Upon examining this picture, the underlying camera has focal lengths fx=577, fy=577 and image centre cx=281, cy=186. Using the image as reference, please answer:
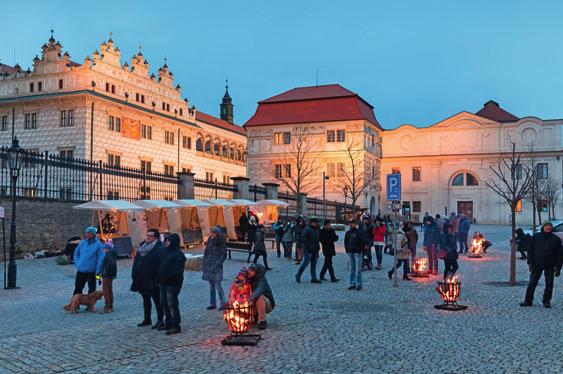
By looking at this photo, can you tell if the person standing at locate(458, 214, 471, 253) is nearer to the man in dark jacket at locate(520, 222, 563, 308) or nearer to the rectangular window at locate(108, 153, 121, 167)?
the man in dark jacket at locate(520, 222, 563, 308)

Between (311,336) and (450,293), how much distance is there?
3.69m

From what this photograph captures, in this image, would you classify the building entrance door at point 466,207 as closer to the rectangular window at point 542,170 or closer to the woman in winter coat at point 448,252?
the rectangular window at point 542,170

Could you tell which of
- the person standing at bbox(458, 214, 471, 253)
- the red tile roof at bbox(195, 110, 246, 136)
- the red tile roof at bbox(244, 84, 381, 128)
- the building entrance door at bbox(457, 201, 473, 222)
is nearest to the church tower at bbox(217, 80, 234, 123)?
the red tile roof at bbox(195, 110, 246, 136)

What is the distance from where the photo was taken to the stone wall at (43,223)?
19.8 metres

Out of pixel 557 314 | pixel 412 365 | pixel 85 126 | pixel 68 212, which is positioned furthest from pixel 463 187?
pixel 412 365

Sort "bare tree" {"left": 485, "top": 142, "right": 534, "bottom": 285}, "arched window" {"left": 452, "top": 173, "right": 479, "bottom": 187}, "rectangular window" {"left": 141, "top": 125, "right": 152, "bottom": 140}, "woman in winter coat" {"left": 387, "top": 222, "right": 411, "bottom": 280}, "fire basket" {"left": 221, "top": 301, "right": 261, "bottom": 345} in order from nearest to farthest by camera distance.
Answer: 1. "fire basket" {"left": 221, "top": 301, "right": 261, "bottom": 345}
2. "bare tree" {"left": 485, "top": 142, "right": 534, "bottom": 285}
3. "woman in winter coat" {"left": 387, "top": 222, "right": 411, "bottom": 280}
4. "rectangular window" {"left": 141, "top": 125, "right": 152, "bottom": 140}
5. "arched window" {"left": 452, "top": 173, "right": 479, "bottom": 187}

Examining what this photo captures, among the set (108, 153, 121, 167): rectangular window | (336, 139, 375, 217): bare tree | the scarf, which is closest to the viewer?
the scarf

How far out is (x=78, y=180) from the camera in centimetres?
2308

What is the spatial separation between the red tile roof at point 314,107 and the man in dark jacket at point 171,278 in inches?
2133

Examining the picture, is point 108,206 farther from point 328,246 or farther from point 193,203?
point 328,246

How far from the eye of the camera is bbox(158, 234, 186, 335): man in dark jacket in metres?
8.94

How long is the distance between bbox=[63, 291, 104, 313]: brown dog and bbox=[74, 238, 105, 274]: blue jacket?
476 mm

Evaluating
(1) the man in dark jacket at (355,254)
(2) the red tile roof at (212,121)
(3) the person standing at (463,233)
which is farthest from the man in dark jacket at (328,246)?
(2) the red tile roof at (212,121)

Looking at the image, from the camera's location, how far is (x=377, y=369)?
6887 mm
